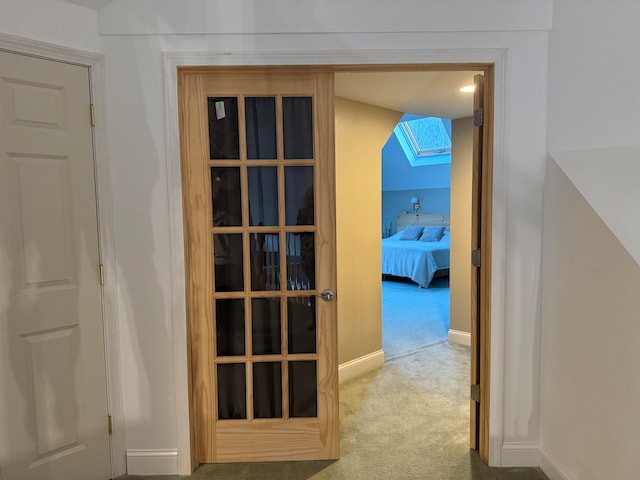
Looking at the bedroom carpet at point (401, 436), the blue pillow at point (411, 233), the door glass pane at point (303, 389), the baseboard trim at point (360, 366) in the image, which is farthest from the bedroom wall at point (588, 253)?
the blue pillow at point (411, 233)

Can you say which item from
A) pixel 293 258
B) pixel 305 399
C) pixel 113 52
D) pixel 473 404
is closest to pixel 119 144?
pixel 113 52

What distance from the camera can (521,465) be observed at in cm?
220

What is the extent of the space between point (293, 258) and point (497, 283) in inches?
42.1

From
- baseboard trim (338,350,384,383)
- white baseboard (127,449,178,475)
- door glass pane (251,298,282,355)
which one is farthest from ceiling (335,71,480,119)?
white baseboard (127,449,178,475)

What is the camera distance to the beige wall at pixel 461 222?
4.12m

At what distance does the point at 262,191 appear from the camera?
222 centimetres

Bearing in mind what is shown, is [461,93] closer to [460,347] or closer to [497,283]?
[497,283]

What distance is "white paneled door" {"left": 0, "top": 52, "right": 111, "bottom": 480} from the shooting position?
6.08 ft

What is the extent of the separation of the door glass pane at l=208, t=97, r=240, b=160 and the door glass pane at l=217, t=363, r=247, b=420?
3.72 feet

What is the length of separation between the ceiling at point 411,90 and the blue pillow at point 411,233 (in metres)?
4.74

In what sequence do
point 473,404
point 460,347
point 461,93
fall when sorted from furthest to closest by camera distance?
point 460,347
point 461,93
point 473,404

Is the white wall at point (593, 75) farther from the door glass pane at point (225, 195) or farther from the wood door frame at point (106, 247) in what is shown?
the wood door frame at point (106, 247)

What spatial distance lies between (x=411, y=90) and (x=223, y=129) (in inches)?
61.5

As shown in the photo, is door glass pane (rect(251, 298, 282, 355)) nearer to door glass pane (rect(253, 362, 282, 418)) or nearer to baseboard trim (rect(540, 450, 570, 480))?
door glass pane (rect(253, 362, 282, 418))
